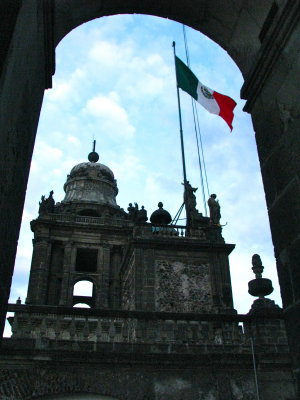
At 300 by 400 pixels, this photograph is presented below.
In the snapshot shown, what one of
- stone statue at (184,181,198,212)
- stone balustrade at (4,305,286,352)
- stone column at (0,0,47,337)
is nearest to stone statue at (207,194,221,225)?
stone statue at (184,181,198,212)

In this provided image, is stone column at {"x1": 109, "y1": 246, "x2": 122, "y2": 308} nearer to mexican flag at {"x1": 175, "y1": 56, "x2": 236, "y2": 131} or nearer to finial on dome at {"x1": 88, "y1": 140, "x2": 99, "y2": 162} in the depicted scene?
finial on dome at {"x1": 88, "y1": 140, "x2": 99, "y2": 162}

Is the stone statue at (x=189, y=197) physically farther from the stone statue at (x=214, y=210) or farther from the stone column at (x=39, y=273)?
the stone column at (x=39, y=273)

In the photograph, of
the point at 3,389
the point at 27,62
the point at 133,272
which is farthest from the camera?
the point at 133,272

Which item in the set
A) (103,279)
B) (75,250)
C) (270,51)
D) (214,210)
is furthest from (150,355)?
(75,250)

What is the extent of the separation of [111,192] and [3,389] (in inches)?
1067

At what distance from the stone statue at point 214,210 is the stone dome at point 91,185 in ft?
41.4

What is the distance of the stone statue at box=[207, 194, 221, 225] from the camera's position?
21.5m

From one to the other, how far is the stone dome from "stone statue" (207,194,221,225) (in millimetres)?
12632

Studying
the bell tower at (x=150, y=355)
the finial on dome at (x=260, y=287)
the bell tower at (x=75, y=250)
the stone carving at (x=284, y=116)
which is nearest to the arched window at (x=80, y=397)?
the bell tower at (x=150, y=355)

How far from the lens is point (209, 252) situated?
63.7ft

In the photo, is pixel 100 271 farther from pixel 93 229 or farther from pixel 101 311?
pixel 101 311

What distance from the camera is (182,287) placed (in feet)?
59.6

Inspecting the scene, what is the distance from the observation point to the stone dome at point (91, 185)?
111ft

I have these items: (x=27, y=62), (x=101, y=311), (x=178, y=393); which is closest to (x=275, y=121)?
(x=27, y=62)
